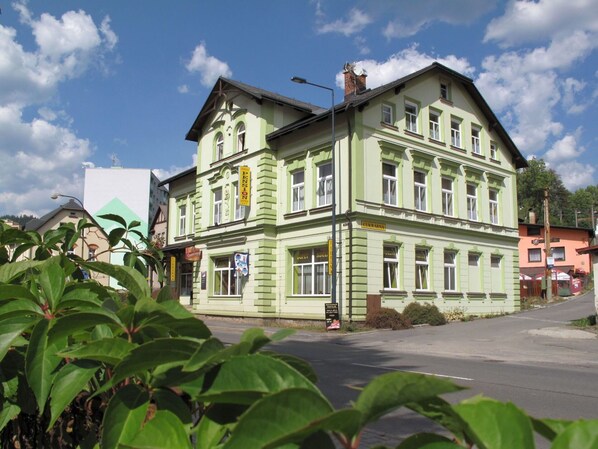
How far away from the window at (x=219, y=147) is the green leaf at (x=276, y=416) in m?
31.7

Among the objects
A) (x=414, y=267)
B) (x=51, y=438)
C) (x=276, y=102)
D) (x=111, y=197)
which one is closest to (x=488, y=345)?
(x=414, y=267)

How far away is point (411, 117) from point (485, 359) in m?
15.6

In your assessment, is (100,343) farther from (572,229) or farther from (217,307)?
(572,229)

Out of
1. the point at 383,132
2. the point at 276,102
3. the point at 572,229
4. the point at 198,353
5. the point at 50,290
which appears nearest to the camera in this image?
the point at 198,353

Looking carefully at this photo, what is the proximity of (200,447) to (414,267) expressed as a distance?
85.8ft

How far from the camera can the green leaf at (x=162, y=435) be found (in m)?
0.95

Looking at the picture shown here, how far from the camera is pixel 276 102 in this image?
28.5 m

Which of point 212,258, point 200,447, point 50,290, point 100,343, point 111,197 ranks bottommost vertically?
point 200,447

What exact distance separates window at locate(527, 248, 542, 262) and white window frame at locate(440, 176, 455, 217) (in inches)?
1349

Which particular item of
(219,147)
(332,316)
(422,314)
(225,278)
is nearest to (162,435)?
(332,316)

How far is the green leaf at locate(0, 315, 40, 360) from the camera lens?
1299 millimetres

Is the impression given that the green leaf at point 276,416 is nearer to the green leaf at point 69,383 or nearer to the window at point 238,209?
the green leaf at point 69,383

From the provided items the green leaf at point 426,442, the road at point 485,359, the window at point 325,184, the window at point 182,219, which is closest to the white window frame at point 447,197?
the road at point 485,359

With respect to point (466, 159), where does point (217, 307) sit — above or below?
below
